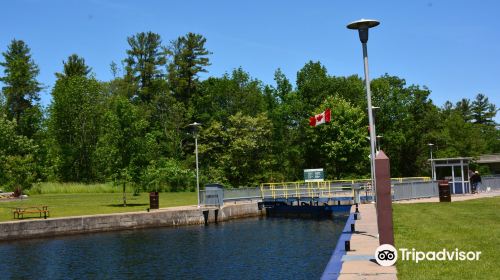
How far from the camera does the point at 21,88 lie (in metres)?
82.9

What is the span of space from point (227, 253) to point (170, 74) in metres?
62.4

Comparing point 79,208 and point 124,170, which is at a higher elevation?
point 124,170

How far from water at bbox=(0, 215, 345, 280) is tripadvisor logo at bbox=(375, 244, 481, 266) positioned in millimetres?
4495

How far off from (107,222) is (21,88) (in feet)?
195

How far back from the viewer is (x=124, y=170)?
4041 cm

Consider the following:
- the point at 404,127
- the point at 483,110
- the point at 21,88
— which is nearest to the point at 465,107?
the point at 483,110

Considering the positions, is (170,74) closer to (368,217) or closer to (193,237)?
Answer: (193,237)

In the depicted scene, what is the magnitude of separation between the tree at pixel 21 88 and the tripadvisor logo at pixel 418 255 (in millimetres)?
79331

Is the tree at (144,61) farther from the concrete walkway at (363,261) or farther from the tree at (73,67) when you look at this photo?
the concrete walkway at (363,261)

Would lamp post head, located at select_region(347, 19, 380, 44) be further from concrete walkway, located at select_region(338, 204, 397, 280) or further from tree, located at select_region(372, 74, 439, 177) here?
tree, located at select_region(372, 74, 439, 177)

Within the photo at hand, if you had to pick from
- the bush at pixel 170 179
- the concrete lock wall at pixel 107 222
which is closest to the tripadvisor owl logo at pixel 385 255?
the concrete lock wall at pixel 107 222

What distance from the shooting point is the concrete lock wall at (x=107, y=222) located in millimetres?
29219

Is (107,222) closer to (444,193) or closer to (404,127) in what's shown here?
(444,193)

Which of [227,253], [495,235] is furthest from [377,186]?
[227,253]
